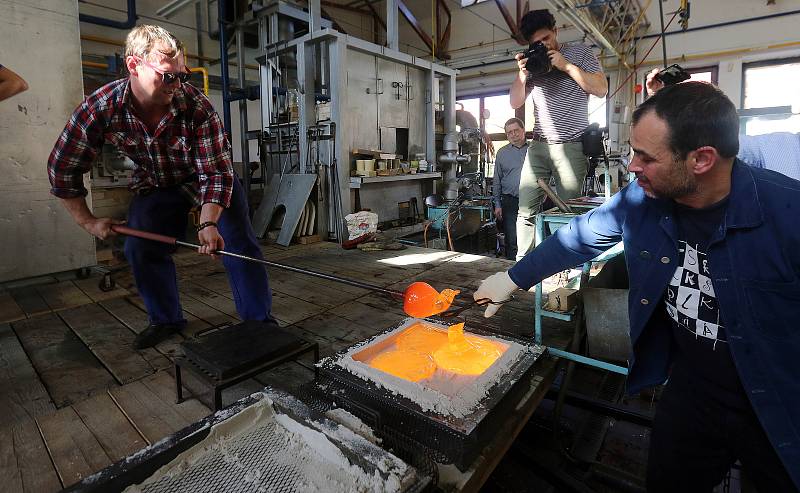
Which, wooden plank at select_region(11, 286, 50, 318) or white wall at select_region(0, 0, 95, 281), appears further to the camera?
white wall at select_region(0, 0, 95, 281)

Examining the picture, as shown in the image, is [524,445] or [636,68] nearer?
[524,445]

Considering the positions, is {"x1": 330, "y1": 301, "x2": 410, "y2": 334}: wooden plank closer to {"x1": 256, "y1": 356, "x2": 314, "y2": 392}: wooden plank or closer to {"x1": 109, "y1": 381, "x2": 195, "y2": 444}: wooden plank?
{"x1": 256, "y1": 356, "x2": 314, "y2": 392}: wooden plank

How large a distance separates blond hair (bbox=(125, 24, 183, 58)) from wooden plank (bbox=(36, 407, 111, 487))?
156 cm

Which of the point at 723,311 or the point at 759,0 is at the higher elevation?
the point at 759,0

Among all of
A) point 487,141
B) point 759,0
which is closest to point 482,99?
point 487,141

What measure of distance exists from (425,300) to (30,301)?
323 cm

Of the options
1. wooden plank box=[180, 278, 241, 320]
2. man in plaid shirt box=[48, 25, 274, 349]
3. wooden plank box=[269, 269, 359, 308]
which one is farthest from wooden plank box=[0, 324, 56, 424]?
wooden plank box=[269, 269, 359, 308]

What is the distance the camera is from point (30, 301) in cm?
329

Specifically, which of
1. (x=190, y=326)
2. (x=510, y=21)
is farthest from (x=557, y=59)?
(x=510, y=21)

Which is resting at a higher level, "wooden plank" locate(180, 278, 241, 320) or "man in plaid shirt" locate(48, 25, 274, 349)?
"man in plaid shirt" locate(48, 25, 274, 349)

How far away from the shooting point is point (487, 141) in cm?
901

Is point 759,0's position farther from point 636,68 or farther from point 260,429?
point 260,429

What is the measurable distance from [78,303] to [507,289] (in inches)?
123

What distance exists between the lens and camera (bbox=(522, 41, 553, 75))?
306cm
